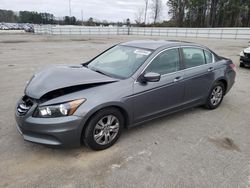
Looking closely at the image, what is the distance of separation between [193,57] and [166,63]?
2.67ft

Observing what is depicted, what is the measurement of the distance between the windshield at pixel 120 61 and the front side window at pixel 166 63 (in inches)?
6.8

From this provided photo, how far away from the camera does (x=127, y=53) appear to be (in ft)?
12.6

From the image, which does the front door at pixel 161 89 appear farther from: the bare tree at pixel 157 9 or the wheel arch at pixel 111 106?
the bare tree at pixel 157 9

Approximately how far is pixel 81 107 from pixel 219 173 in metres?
1.89

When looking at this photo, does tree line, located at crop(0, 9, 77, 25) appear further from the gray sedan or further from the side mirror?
the side mirror

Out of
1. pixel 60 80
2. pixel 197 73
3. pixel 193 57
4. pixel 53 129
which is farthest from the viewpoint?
pixel 193 57

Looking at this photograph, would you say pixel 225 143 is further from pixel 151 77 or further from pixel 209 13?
pixel 209 13

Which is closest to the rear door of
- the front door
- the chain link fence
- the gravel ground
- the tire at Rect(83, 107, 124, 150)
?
the front door

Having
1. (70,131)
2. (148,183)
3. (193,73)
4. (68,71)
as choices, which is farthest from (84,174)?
(193,73)

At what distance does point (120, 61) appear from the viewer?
3768mm

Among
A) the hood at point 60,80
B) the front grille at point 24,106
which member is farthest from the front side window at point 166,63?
the front grille at point 24,106

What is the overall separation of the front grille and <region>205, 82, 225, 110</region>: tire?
3.41 meters

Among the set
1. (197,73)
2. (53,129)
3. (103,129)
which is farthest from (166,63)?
(53,129)

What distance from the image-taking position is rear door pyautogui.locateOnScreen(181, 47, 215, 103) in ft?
13.0
